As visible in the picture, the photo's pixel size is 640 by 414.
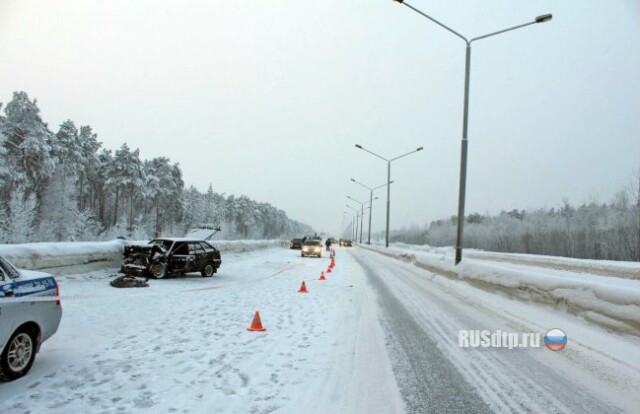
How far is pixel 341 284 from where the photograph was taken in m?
17.5

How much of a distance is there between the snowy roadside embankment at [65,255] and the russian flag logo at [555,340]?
1389cm

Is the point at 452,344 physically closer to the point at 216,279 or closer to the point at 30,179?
the point at 216,279

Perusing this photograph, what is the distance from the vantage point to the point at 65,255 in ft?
52.7

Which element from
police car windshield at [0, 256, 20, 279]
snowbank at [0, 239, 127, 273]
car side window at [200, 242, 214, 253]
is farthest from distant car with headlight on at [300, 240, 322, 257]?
police car windshield at [0, 256, 20, 279]

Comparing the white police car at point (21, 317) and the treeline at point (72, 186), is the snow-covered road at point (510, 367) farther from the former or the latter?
the treeline at point (72, 186)

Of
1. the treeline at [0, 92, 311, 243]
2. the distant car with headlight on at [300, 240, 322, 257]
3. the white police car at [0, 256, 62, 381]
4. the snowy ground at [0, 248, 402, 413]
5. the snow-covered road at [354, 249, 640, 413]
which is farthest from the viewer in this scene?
the treeline at [0, 92, 311, 243]

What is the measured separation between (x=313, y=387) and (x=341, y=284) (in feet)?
40.7

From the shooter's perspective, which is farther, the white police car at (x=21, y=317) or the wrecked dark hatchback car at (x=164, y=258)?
the wrecked dark hatchback car at (x=164, y=258)

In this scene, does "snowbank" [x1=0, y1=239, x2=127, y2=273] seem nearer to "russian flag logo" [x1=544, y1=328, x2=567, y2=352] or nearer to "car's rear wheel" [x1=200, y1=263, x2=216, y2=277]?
"car's rear wheel" [x1=200, y1=263, x2=216, y2=277]

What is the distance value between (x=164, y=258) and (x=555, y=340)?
1445 centimetres

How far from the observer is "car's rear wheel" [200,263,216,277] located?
19.5 meters

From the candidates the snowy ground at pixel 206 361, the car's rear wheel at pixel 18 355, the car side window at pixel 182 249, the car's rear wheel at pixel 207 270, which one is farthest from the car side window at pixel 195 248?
the car's rear wheel at pixel 18 355

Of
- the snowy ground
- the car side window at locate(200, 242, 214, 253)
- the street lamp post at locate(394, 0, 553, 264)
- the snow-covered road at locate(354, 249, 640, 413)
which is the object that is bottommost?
the snowy ground

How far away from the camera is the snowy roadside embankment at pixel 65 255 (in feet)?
45.3
